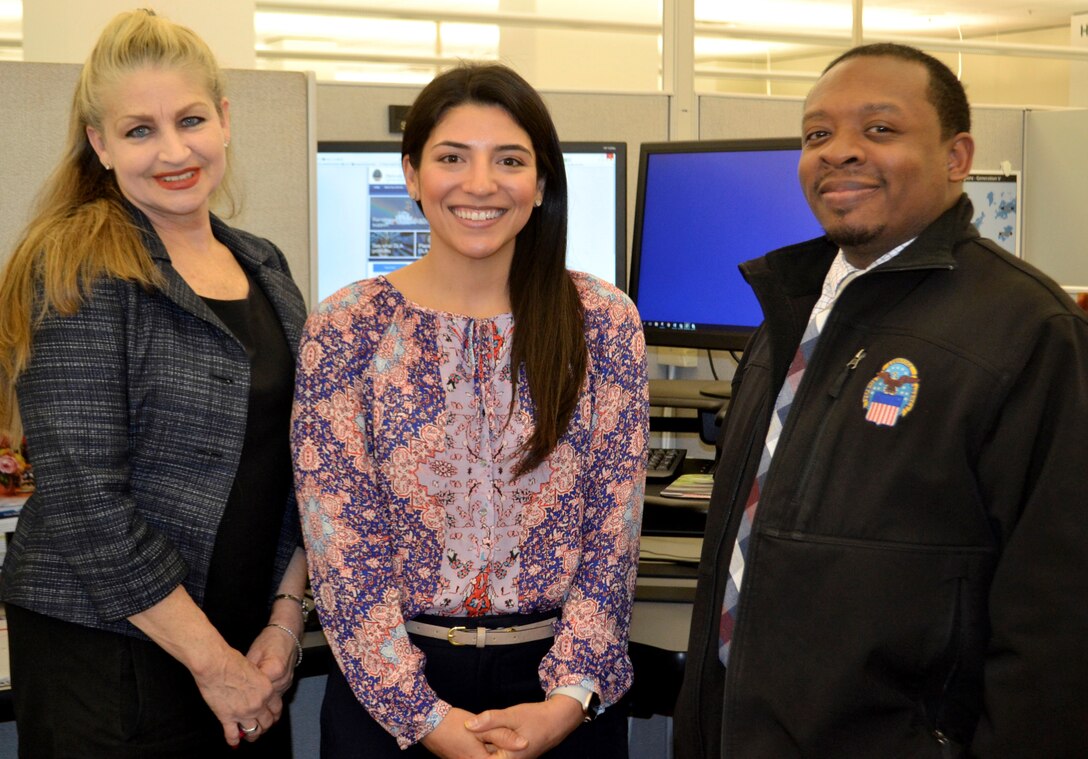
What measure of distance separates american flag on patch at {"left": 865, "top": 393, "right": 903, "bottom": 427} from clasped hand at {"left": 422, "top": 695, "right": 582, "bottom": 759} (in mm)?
510

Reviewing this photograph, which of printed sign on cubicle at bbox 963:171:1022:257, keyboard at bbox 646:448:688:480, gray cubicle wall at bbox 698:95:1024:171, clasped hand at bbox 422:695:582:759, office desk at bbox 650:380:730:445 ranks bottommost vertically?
clasped hand at bbox 422:695:582:759

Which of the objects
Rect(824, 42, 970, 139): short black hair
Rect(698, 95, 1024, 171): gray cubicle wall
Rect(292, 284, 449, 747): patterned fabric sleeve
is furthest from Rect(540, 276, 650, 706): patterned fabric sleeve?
Rect(698, 95, 1024, 171): gray cubicle wall

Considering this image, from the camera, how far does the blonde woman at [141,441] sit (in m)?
1.27

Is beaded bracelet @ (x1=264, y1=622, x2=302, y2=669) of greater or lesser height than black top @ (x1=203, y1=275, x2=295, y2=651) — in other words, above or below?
below

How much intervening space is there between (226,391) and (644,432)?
0.50 m

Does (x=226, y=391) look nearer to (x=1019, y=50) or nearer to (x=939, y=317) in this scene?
(x=939, y=317)

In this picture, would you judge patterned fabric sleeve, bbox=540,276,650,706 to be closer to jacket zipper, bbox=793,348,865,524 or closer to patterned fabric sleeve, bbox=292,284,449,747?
patterned fabric sleeve, bbox=292,284,449,747

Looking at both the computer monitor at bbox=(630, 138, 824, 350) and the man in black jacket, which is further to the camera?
the computer monitor at bbox=(630, 138, 824, 350)

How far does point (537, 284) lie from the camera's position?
4.65 feet

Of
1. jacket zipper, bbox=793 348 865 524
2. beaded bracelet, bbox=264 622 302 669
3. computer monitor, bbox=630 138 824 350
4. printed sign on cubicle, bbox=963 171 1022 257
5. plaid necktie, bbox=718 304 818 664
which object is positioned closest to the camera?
jacket zipper, bbox=793 348 865 524

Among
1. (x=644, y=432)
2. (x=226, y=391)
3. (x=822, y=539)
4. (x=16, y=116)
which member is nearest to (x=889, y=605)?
(x=822, y=539)

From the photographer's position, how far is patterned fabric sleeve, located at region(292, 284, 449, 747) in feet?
4.24

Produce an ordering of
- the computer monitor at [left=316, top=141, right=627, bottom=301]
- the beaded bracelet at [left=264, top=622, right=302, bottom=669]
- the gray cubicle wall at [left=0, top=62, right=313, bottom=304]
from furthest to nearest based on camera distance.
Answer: the computer monitor at [left=316, top=141, right=627, bottom=301] < the gray cubicle wall at [left=0, top=62, right=313, bottom=304] < the beaded bracelet at [left=264, top=622, right=302, bottom=669]

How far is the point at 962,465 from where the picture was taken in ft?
3.27
